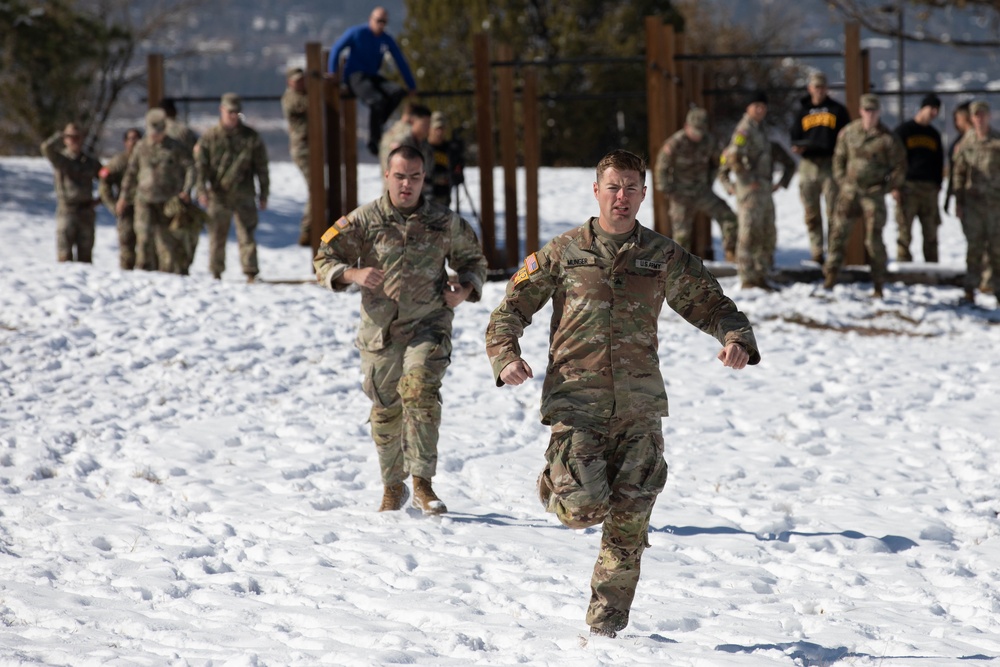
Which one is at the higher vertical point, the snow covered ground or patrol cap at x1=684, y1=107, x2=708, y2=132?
patrol cap at x1=684, y1=107, x2=708, y2=132

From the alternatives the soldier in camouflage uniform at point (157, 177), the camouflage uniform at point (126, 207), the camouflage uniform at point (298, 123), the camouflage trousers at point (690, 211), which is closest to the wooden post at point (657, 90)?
the camouflage trousers at point (690, 211)

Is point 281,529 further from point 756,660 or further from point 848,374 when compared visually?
point 848,374

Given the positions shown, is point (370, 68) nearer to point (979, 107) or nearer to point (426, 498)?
point (979, 107)

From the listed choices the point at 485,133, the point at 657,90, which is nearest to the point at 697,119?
the point at 657,90

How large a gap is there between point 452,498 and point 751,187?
7343 mm

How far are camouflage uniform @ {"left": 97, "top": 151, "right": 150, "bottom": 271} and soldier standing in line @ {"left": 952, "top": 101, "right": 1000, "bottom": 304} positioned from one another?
9.27 m

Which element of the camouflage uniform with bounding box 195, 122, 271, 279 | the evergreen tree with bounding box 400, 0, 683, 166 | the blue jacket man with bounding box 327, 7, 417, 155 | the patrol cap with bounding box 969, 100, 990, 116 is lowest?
the camouflage uniform with bounding box 195, 122, 271, 279

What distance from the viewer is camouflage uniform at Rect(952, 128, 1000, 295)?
1312 cm

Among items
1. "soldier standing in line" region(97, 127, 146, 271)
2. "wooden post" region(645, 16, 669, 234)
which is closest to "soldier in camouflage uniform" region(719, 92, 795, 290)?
"wooden post" region(645, 16, 669, 234)

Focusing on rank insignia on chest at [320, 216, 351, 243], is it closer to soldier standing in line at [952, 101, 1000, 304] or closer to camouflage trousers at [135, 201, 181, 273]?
camouflage trousers at [135, 201, 181, 273]

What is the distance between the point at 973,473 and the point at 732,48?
44.1m

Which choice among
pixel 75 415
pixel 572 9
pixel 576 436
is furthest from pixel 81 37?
pixel 576 436

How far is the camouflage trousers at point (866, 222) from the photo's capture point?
539 inches

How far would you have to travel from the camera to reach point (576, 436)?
4.98m
